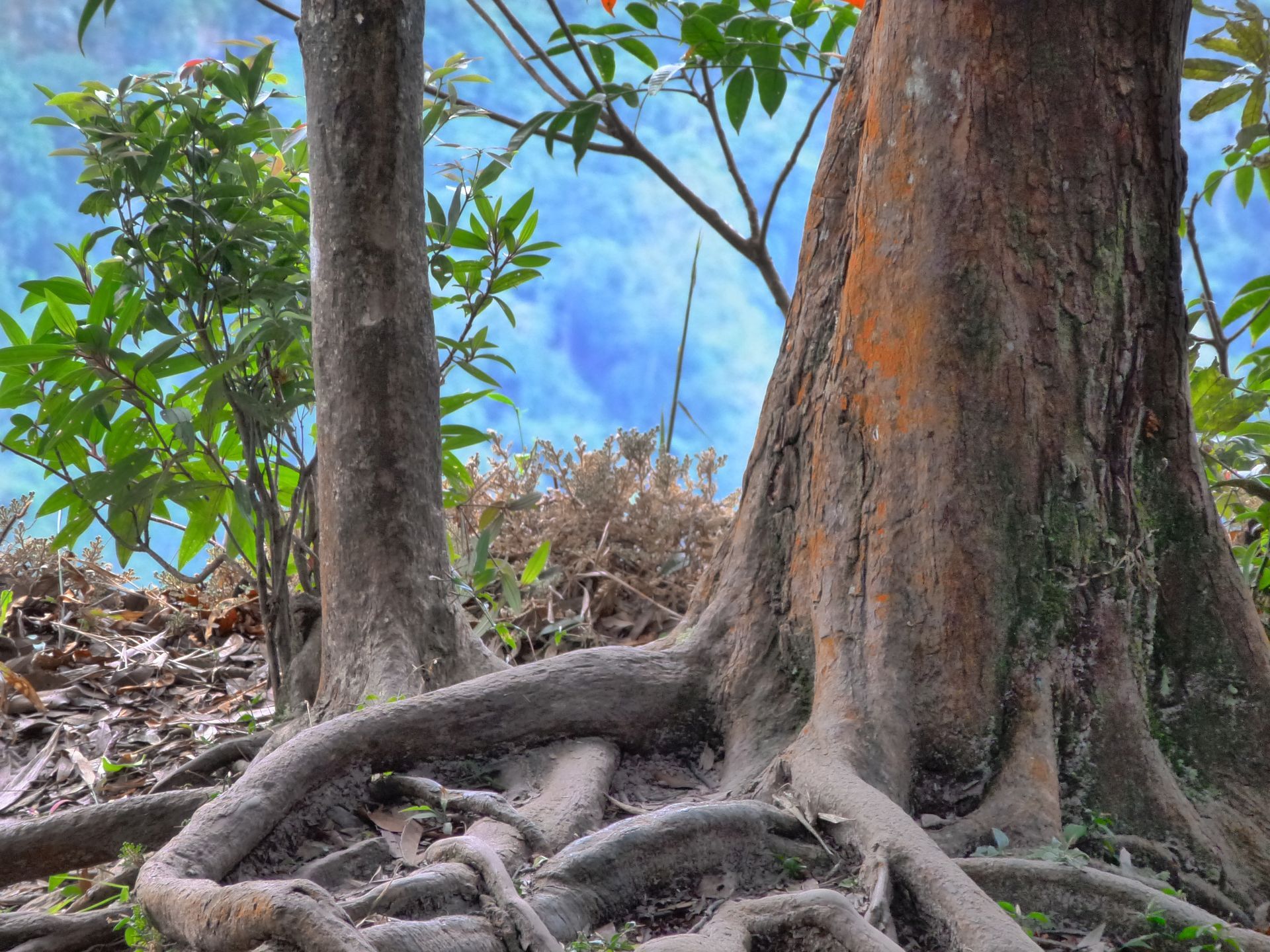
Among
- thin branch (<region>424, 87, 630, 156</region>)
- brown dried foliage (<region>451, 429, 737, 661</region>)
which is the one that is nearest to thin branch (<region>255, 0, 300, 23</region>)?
thin branch (<region>424, 87, 630, 156</region>)

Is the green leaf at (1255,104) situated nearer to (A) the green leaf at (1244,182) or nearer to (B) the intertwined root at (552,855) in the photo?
(A) the green leaf at (1244,182)

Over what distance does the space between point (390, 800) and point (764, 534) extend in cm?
111

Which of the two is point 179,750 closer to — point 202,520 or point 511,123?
point 202,520

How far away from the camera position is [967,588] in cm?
231

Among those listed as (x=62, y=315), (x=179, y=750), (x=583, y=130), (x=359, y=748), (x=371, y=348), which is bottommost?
(x=179, y=750)

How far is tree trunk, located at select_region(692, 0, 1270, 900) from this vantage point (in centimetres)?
231

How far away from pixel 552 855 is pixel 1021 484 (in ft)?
4.20

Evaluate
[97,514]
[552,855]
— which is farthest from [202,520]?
[552,855]

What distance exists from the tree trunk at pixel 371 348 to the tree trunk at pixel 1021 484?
1.01m

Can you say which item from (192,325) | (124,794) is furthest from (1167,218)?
(124,794)

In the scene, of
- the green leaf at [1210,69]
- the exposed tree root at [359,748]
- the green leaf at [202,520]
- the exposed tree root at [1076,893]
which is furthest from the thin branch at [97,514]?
the green leaf at [1210,69]

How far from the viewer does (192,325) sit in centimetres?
361

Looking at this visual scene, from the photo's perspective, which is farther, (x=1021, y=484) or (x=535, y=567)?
(x=535, y=567)

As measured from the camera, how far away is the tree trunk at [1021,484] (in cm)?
231
